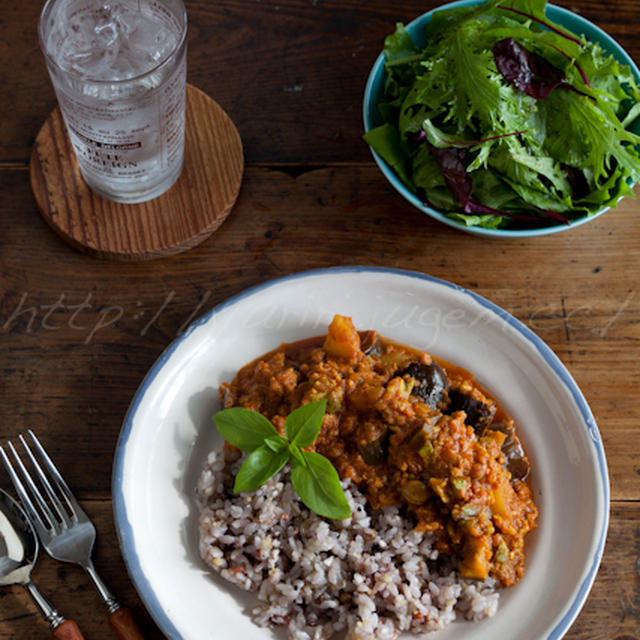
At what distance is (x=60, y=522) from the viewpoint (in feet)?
8.92

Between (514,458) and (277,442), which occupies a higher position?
(277,442)

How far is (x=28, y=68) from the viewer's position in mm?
3174

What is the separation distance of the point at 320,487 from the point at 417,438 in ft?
1.10

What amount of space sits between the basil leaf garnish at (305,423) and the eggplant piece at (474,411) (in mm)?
494

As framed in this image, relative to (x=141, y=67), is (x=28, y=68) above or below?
below

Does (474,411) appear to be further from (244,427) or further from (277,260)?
(277,260)

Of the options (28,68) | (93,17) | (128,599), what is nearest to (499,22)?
(93,17)

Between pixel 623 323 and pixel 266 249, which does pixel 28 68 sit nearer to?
pixel 266 249

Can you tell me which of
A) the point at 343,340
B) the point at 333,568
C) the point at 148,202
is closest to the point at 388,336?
the point at 343,340

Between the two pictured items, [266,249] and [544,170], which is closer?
[544,170]

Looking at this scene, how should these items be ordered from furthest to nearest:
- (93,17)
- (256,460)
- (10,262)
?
1. (10,262)
2. (93,17)
3. (256,460)

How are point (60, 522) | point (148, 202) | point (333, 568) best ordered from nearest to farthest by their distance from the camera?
point (333, 568) → point (60, 522) → point (148, 202)

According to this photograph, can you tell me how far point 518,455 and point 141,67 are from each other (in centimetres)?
179

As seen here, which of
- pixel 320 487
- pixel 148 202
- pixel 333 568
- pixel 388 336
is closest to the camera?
pixel 320 487
